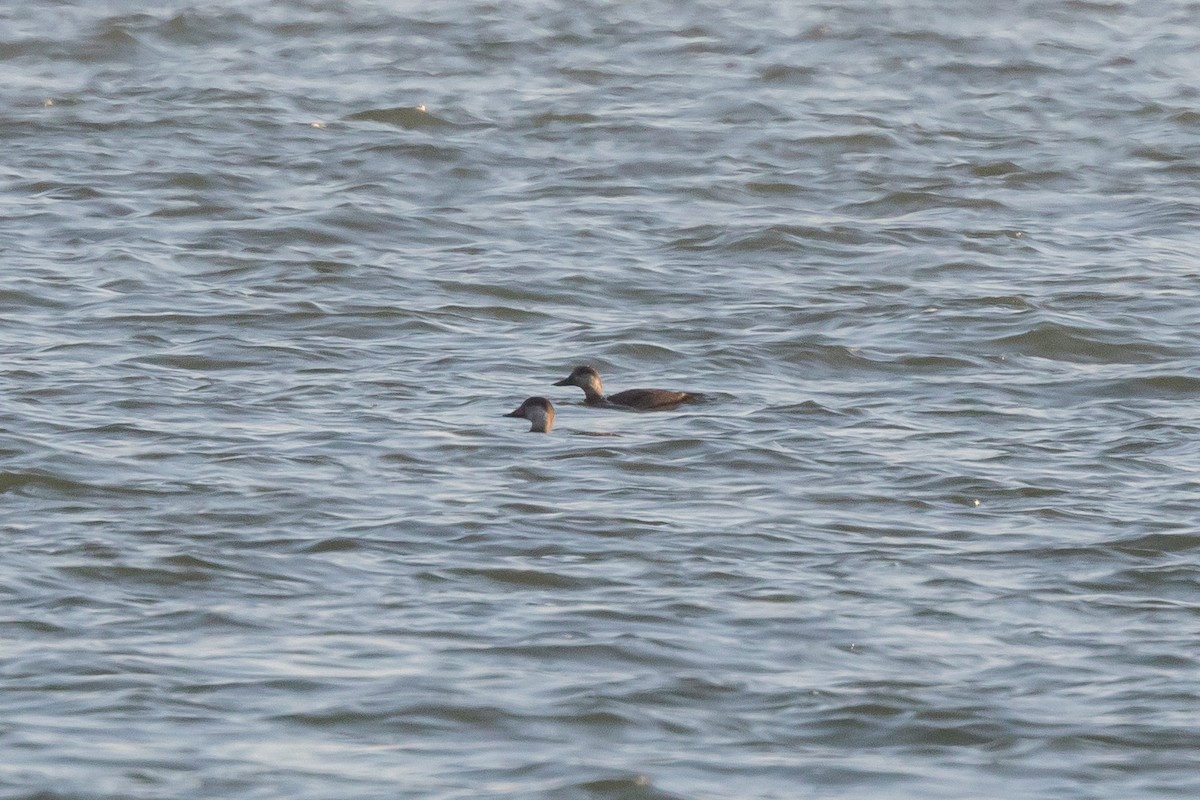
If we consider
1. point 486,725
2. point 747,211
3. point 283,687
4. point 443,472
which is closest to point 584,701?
point 486,725

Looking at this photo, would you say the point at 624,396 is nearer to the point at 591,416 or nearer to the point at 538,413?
the point at 591,416

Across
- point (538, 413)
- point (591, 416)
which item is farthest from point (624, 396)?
point (538, 413)

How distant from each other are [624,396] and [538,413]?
0.62 metres

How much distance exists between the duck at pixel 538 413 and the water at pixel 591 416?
0.43 feet

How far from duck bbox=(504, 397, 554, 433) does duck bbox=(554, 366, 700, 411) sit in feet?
1.65

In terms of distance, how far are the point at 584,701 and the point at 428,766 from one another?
0.70 metres

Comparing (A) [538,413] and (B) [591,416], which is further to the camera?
(B) [591,416]

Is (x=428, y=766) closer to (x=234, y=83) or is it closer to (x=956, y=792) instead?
(x=956, y=792)

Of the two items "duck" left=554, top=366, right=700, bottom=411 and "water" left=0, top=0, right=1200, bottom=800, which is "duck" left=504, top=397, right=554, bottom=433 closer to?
"water" left=0, top=0, right=1200, bottom=800

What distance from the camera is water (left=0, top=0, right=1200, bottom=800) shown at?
24.6 ft

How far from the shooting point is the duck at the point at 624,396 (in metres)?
11.9

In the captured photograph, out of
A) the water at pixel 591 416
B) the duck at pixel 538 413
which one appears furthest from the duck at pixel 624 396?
the duck at pixel 538 413

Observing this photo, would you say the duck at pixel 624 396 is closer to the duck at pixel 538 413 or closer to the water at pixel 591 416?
the water at pixel 591 416

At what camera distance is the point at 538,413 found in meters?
11.5
